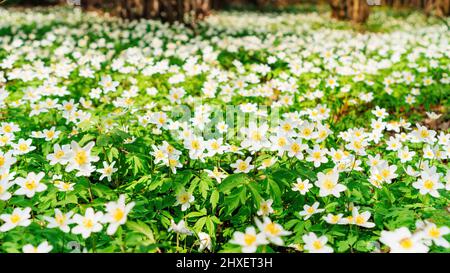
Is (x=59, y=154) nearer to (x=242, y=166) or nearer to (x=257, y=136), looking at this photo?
(x=242, y=166)

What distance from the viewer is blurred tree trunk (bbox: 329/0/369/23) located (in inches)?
527

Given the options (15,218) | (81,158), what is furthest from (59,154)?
(15,218)

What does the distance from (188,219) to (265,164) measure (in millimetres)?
572

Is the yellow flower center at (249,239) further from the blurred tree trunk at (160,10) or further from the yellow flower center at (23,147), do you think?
the blurred tree trunk at (160,10)

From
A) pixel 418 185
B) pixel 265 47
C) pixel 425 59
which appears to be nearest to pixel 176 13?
pixel 265 47

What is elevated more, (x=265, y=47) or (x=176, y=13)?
(x=176, y=13)

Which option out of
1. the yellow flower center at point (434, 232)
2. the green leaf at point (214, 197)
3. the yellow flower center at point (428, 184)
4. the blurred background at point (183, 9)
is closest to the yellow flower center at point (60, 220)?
the green leaf at point (214, 197)

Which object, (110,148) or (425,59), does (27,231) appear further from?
(425,59)

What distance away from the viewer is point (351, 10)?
13.7 metres

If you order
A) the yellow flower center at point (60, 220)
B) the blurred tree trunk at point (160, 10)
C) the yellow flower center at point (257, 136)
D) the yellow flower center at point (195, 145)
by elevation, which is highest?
the blurred tree trunk at point (160, 10)

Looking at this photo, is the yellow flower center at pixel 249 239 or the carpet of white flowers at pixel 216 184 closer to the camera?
the yellow flower center at pixel 249 239

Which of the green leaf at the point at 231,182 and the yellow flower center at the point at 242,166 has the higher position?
the yellow flower center at the point at 242,166

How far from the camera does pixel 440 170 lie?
9.18ft

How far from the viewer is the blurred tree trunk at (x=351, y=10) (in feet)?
44.0
